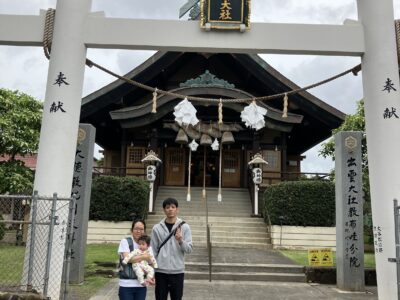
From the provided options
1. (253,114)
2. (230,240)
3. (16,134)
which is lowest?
(230,240)

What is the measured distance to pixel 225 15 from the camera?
23.4ft

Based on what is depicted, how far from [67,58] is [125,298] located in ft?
13.5

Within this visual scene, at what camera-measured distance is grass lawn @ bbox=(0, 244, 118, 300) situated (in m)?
8.05

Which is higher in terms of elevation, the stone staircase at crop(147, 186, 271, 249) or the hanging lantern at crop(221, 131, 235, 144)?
the hanging lantern at crop(221, 131, 235, 144)

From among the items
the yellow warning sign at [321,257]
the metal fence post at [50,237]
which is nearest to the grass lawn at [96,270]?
the metal fence post at [50,237]

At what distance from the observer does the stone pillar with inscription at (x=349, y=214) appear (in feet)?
28.8

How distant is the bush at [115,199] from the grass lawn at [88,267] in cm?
123

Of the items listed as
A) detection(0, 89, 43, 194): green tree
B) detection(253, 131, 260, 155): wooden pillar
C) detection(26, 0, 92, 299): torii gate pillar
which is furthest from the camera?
detection(253, 131, 260, 155): wooden pillar

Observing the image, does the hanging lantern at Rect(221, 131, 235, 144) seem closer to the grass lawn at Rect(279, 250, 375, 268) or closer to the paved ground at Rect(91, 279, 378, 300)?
the grass lawn at Rect(279, 250, 375, 268)

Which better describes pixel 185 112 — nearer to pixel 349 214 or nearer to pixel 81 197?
pixel 81 197

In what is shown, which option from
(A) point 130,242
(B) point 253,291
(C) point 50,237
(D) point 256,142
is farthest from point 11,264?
(D) point 256,142

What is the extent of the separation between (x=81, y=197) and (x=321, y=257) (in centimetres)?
577

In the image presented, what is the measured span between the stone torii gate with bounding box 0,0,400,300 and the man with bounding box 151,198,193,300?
2.59m

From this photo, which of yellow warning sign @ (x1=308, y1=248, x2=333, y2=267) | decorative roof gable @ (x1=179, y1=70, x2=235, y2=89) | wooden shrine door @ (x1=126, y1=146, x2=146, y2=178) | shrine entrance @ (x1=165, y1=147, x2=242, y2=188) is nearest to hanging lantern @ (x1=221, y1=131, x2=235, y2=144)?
decorative roof gable @ (x1=179, y1=70, x2=235, y2=89)
